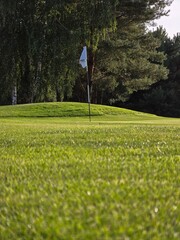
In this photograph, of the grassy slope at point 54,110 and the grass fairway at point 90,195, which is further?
the grassy slope at point 54,110

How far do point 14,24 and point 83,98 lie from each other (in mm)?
21245

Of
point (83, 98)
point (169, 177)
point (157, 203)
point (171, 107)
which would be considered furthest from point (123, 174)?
point (171, 107)

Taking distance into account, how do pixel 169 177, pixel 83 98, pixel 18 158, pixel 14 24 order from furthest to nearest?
1. pixel 83 98
2. pixel 14 24
3. pixel 18 158
4. pixel 169 177

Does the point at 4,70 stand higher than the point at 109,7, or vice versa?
the point at 109,7

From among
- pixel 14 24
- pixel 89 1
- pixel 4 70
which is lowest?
pixel 4 70

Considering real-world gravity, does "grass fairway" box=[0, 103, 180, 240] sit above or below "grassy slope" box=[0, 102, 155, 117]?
below

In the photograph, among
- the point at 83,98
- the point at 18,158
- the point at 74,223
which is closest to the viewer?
the point at 74,223

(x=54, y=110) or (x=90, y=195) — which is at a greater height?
(x=54, y=110)

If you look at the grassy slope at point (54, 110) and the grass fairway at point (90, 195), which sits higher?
the grassy slope at point (54, 110)

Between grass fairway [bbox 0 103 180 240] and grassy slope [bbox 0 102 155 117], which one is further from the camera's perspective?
grassy slope [bbox 0 102 155 117]

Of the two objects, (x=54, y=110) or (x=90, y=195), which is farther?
(x=54, y=110)

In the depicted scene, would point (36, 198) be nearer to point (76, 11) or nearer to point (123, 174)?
point (123, 174)

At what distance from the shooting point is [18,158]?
3.73 metres

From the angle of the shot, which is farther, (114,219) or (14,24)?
(14,24)
